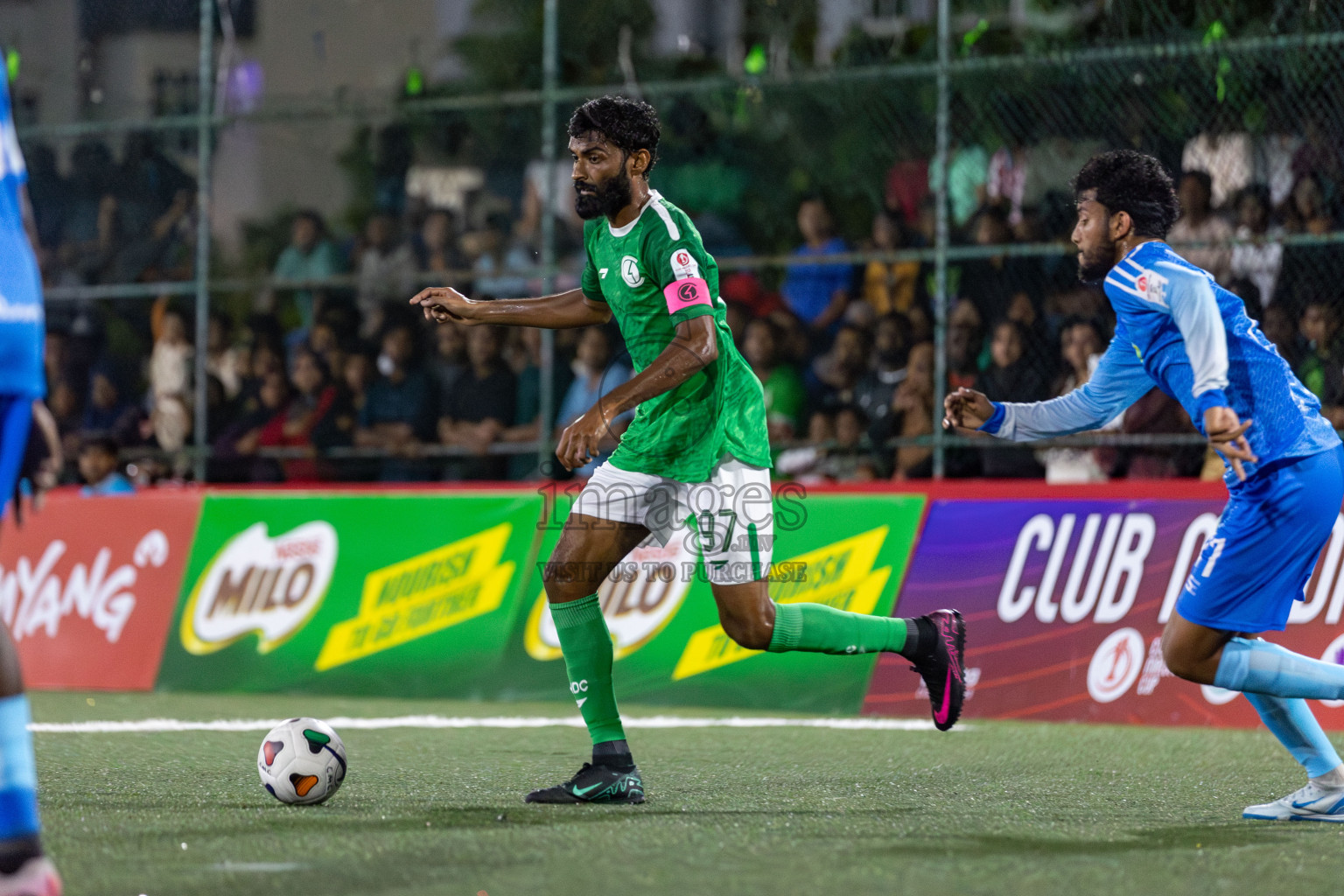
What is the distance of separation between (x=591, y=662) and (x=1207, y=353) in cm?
221

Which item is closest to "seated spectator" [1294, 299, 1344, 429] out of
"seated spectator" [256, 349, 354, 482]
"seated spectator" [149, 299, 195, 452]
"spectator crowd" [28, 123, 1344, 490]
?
"spectator crowd" [28, 123, 1344, 490]

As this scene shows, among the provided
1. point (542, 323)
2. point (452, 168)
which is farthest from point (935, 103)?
point (542, 323)

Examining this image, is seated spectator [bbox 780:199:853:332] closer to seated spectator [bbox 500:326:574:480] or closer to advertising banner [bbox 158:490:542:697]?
seated spectator [bbox 500:326:574:480]

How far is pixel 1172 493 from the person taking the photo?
29.1ft

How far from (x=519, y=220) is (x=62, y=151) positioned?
3622 millimetres

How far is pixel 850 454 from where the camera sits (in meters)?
10.4

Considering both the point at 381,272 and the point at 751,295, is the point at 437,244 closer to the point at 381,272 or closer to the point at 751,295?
the point at 381,272

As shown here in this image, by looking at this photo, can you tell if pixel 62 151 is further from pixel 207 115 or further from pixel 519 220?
Answer: pixel 519 220

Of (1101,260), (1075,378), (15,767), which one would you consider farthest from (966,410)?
(1075,378)

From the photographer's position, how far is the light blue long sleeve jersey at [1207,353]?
507 centimetres

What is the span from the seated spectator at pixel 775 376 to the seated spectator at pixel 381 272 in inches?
91.9

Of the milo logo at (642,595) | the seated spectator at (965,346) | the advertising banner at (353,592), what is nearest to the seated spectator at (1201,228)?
the seated spectator at (965,346)

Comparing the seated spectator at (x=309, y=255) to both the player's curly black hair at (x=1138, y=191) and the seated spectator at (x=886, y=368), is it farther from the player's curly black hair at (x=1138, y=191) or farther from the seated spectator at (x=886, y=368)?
the player's curly black hair at (x=1138, y=191)

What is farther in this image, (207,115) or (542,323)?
(207,115)
